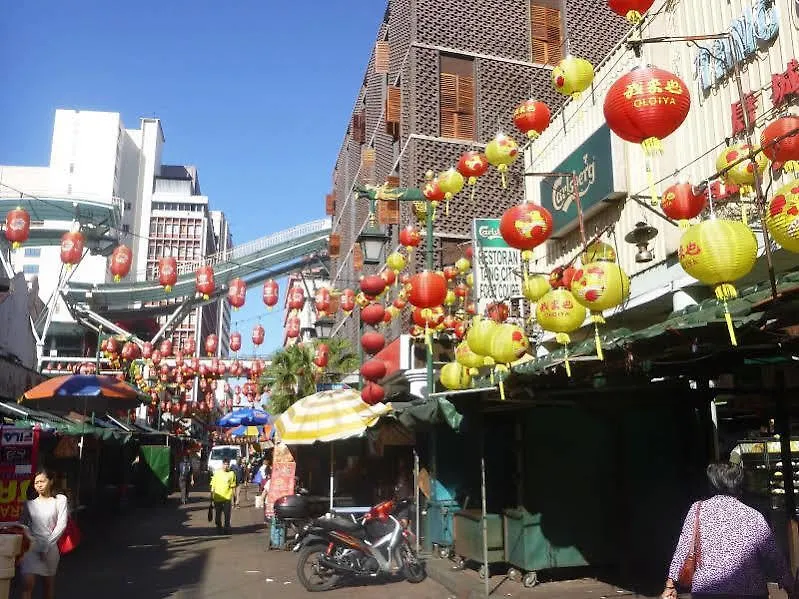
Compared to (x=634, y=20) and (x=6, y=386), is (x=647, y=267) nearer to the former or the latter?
(x=634, y=20)

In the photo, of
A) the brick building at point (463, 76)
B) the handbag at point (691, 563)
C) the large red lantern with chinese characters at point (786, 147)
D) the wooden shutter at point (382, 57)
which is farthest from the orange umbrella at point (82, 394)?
the wooden shutter at point (382, 57)

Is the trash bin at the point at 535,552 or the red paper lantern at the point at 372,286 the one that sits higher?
the red paper lantern at the point at 372,286

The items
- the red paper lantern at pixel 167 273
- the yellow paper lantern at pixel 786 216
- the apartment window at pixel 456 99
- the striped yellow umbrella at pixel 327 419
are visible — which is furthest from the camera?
the apartment window at pixel 456 99

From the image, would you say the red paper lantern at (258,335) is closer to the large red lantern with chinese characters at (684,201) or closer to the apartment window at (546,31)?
the apartment window at (546,31)

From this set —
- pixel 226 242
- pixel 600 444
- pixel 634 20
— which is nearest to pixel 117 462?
pixel 600 444

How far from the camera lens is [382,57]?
2431 cm

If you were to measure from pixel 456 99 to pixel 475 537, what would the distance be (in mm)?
15284

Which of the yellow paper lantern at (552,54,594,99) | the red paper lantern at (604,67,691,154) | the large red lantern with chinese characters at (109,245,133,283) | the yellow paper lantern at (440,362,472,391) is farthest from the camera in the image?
the large red lantern with chinese characters at (109,245,133,283)

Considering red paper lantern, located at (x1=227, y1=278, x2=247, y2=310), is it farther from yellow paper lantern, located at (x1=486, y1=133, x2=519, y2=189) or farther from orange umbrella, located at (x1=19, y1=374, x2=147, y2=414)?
yellow paper lantern, located at (x1=486, y1=133, x2=519, y2=189)

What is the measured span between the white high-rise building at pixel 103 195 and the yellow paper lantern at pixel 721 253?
41720 mm

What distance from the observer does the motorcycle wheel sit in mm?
9492

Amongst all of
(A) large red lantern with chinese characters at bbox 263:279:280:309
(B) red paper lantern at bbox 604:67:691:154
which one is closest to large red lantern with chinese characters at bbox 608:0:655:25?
(B) red paper lantern at bbox 604:67:691:154

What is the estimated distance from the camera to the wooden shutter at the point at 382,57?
2416 centimetres

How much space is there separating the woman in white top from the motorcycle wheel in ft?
10.9
